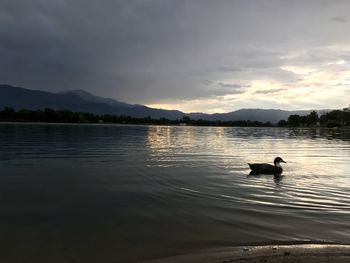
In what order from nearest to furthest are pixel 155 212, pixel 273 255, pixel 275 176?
pixel 273 255 < pixel 155 212 < pixel 275 176

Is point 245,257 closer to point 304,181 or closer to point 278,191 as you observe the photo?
point 278,191

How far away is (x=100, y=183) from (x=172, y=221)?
8.32 m

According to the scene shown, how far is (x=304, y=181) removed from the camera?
69.1ft

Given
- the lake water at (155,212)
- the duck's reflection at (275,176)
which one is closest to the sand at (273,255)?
the lake water at (155,212)

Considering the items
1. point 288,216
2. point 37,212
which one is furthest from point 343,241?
point 37,212

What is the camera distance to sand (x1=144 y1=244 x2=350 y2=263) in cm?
839

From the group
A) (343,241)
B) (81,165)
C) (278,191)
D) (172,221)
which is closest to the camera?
(343,241)

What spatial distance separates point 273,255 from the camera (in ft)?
28.7

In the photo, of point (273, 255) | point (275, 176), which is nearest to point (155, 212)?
point (273, 255)

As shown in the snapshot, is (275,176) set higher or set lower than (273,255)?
lower

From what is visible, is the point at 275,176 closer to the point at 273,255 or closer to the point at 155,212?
the point at 155,212

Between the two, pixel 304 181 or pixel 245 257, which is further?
pixel 304 181

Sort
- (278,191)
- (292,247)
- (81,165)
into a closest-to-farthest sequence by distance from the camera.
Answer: (292,247), (278,191), (81,165)

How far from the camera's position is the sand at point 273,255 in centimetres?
839
